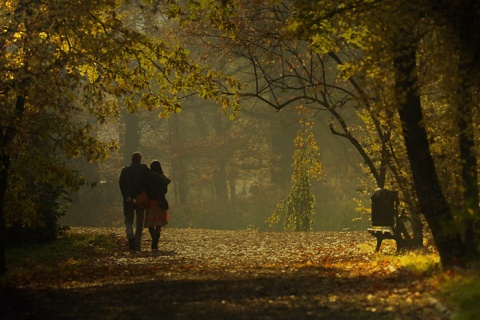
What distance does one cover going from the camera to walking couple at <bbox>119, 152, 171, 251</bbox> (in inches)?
714

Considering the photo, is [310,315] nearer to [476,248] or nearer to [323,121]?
[476,248]

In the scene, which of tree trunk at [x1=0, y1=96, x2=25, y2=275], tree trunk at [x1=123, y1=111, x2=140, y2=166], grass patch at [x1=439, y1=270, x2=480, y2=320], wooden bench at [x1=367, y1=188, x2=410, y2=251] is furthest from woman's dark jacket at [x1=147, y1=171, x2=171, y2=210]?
tree trunk at [x1=123, y1=111, x2=140, y2=166]

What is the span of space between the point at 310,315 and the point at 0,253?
23.1ft

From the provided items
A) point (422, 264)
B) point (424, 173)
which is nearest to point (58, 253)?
point (422, 264)

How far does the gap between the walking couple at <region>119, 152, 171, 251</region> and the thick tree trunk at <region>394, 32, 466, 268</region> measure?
8105mm

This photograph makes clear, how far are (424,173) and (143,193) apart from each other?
28.2 feet

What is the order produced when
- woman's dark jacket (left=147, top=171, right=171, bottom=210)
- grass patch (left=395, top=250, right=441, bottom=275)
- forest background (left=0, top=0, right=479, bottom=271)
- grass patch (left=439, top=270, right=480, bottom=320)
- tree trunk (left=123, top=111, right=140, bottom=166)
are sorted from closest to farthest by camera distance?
grass patch (left=439, top=270, right=480, bottom=320), forest background (left=0, top=0, right=479, bottom=271), grass patch (left=395, top=250, right=441, bottom=275), woman's dark jacket (left=147, top=171, right=171, bottom=210), tree trunk (left=123, top=111, right=140, bottom=166)

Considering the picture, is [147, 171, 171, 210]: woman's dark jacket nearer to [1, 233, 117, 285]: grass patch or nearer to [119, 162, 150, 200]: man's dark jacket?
[119, 162, 150, 200]: man's dark jacket

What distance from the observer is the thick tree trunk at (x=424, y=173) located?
10.8 meters

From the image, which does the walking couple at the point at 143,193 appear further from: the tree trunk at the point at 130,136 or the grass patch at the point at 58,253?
the tree trunk at the point at 130,136

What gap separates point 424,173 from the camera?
11016 mm

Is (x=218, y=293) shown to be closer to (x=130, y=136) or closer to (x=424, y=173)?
(x=424, y=173)

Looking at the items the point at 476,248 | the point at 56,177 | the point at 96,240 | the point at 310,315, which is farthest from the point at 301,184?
the point at 310,315

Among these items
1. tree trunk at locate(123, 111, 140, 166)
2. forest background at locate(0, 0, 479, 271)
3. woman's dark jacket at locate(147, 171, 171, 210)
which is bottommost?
woman's dark jacket at locate(147, 171, 171, 210)
